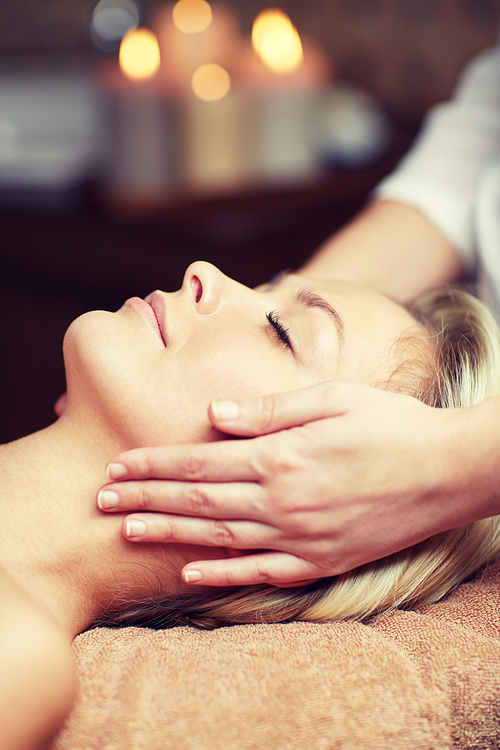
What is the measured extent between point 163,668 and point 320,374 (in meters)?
0.42

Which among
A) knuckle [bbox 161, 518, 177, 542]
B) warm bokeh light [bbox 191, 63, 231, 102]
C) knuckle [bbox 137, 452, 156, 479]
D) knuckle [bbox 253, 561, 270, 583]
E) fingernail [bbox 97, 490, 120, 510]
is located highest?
warm bokeh light [bbox 191, 63, 231, 102]

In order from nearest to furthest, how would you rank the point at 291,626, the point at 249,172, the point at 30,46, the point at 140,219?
the point at 291,626
the point at 140,219
the point at 249,172
the point at 30,46

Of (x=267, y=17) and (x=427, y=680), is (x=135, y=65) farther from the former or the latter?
(x=427, y=680)

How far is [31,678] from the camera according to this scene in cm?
62

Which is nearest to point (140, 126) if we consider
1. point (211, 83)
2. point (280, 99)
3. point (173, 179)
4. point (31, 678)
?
point (173, 179)

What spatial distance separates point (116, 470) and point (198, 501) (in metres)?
0.11

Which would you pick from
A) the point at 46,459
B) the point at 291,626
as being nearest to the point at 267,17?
the point at 46,459

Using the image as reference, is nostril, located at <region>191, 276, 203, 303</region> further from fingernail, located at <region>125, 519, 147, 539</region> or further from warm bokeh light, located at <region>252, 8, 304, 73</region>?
warm bokeh light, located at <region>252, 8, 304, 73</region>

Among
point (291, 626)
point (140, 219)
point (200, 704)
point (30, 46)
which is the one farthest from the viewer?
point (30, 46)

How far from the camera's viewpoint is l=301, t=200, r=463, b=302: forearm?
1.24 metres

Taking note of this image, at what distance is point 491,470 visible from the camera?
691 millimetres

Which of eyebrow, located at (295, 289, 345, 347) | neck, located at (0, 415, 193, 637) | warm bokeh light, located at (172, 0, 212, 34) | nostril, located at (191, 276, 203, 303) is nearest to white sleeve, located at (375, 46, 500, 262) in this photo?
eyebrow, located at (295, 289, 345, 347)

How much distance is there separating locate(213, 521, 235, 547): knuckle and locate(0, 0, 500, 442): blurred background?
3.16 feet

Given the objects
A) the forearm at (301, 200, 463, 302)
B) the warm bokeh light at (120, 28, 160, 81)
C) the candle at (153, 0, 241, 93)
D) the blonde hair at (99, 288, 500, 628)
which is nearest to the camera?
the blonde hair at (99, 288, 500, 628)
